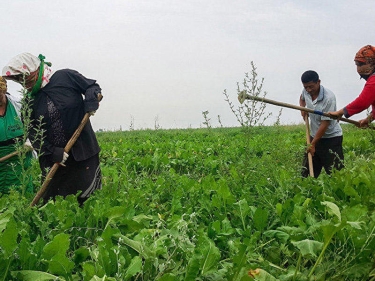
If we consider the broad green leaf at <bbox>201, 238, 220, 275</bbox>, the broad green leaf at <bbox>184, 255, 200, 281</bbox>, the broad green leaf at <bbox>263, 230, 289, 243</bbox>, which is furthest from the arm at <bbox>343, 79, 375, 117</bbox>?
the broad green leaf at <bbox>184, 255, 200, 281</bbox>

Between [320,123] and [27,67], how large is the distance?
380cm

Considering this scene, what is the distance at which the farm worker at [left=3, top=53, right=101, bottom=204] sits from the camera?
15.0ft

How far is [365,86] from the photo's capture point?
5.80 m

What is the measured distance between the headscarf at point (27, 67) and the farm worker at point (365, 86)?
344cm

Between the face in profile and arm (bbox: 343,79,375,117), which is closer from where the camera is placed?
A: arm (bbox: 343,79,375,117)

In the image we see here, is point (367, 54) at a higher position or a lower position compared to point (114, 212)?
higher

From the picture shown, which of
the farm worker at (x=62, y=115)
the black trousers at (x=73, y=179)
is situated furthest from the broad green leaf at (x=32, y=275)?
the black trousers at (x=73, y=179)

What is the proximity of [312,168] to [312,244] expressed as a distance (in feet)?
13.0

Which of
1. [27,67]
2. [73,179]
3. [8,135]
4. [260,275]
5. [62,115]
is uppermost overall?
[27,67]

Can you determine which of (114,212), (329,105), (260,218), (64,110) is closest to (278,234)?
(260,218)

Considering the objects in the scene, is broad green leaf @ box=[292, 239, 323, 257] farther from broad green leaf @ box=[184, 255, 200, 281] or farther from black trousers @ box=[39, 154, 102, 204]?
black trousers @ box=[39, 154, 102, 204]

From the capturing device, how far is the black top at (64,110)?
15.5ft

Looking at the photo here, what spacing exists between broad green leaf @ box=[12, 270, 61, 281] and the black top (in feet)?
7.78

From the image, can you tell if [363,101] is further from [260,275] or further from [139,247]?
[139,247]
